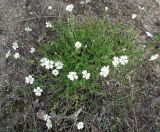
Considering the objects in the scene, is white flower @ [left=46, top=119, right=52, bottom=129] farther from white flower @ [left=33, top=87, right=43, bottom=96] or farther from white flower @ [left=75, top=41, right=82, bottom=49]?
white flower @ [left=75, top=41, right=82, bottom=49]

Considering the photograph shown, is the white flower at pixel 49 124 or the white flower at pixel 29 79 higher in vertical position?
the white flower at pixel 29 79

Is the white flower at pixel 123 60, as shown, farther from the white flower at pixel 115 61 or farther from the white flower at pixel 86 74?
the white flower at pixel 86 74

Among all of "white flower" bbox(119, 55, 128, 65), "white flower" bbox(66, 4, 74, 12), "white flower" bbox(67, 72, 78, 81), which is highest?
"white flower" bbox(66, 4, 74, 12)

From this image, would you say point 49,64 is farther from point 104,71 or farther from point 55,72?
point 104,71

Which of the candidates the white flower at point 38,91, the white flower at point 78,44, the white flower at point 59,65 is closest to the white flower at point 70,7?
the white flower at point 78,44

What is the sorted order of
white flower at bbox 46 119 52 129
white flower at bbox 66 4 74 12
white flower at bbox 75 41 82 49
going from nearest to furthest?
white flower at bbox 46 119 52 129, white flower at bbox 75 41 82 49, white flower at bbox 66 4 74 12

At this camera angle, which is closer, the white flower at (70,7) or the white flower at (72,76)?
the white flower at (72,76)

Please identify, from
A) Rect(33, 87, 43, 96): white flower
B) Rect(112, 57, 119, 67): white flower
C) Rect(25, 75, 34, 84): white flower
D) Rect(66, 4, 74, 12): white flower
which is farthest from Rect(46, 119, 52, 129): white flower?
Rect(66, 4, 74, 12): white flower

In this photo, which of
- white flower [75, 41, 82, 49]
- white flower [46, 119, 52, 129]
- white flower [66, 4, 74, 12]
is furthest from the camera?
white flower [66, 4, 74, 12]

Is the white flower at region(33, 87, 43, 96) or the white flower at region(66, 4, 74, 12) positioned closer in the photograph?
the white flower at region(33, 87, 43, 96)
